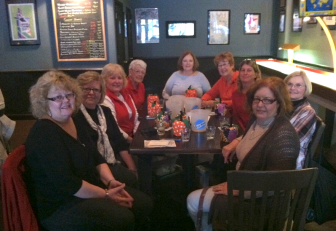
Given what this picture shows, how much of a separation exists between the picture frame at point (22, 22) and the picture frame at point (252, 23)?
13.4ft

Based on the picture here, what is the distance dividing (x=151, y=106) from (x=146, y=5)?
4.37 m

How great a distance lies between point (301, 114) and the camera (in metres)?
1.78

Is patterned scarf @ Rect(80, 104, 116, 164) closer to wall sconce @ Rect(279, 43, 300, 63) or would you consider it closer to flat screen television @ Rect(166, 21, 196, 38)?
wall sconce @ Rect(279, 43, 300, 63)

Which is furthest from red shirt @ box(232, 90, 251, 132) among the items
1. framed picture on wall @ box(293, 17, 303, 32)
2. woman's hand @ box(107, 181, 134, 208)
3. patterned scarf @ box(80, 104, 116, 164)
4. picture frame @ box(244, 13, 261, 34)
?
picture frame @ box(244, 13, 261, 34)

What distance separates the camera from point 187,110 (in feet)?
8.30

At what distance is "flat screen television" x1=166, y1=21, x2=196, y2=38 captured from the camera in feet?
21.2

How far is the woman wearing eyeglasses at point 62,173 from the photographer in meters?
1.40

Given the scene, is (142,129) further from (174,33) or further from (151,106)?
(174,33)

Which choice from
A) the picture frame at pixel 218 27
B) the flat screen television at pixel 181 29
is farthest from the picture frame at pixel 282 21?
the flat screen television at pixel 181 29

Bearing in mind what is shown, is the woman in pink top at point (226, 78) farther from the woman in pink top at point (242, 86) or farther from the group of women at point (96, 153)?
the group of women at point (96, 153)

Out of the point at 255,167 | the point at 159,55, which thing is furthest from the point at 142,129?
the point at 159,55

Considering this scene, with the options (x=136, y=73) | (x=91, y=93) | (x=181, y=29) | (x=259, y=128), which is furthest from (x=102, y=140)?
(x=181, y=29)

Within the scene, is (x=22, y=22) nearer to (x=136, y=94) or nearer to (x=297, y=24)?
(x=136, y=94)

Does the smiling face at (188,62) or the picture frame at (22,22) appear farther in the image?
the picture frame at (22,22)
